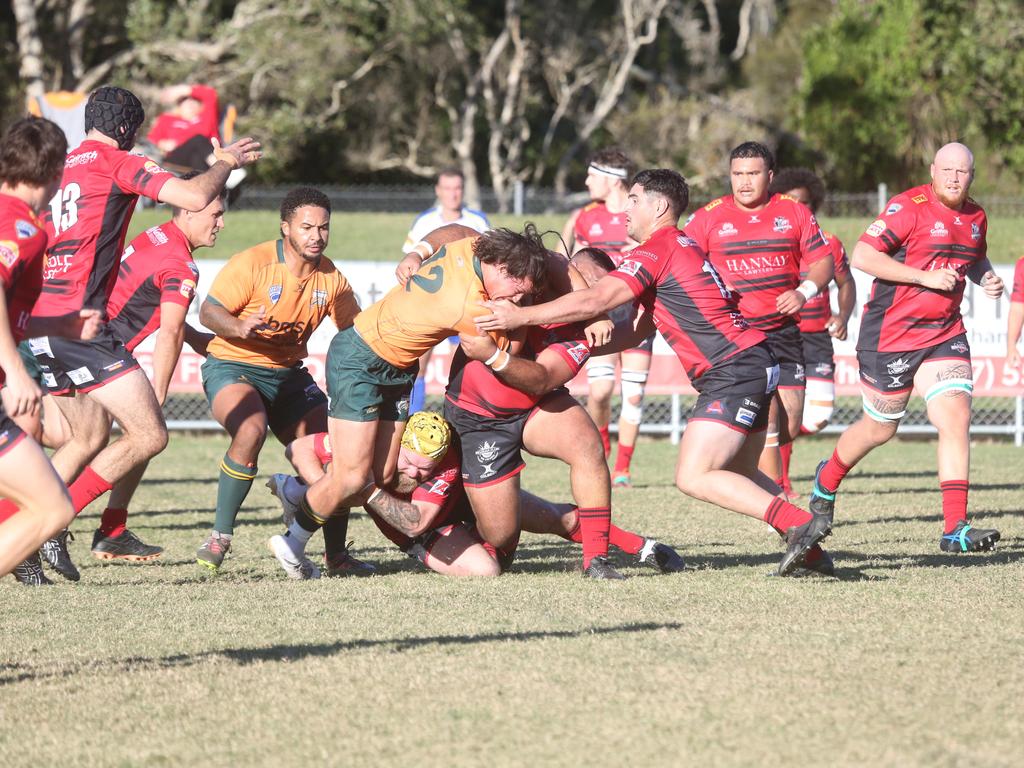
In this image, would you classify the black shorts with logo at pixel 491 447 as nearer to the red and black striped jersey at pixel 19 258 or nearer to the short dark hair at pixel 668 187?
the short dark hair at pixel 668 187

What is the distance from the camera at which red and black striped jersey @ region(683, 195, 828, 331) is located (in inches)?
324

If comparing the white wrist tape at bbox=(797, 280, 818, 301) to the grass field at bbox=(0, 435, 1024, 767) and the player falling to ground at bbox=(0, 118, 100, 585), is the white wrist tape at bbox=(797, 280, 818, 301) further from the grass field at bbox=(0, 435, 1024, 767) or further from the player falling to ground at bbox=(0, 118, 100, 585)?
the player falling to ground at bbox=(0, 118, 100, 585)

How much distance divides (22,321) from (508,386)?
7.83 ft

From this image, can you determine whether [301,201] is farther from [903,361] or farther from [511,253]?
[903,361]

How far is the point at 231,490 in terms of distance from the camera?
7.22 metres

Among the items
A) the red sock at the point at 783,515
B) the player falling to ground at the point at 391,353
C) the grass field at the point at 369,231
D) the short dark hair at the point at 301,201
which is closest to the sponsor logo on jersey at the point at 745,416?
the red sock at the point at 783,515

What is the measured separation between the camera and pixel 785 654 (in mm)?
4898

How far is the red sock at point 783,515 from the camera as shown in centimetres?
619

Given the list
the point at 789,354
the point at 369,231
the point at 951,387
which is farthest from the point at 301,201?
the point at 369,231

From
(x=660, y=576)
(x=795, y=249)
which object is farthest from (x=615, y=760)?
(x=795, y=249)

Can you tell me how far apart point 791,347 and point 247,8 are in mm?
26251

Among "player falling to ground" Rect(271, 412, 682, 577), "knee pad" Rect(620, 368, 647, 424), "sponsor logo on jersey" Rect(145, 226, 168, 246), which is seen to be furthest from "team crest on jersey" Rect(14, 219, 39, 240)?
"knee pad" Rect(620, 368, 647, 424)

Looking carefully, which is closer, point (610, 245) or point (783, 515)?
point (783, 515)

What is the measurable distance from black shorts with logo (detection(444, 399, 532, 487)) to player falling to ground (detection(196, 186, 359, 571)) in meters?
0.92
